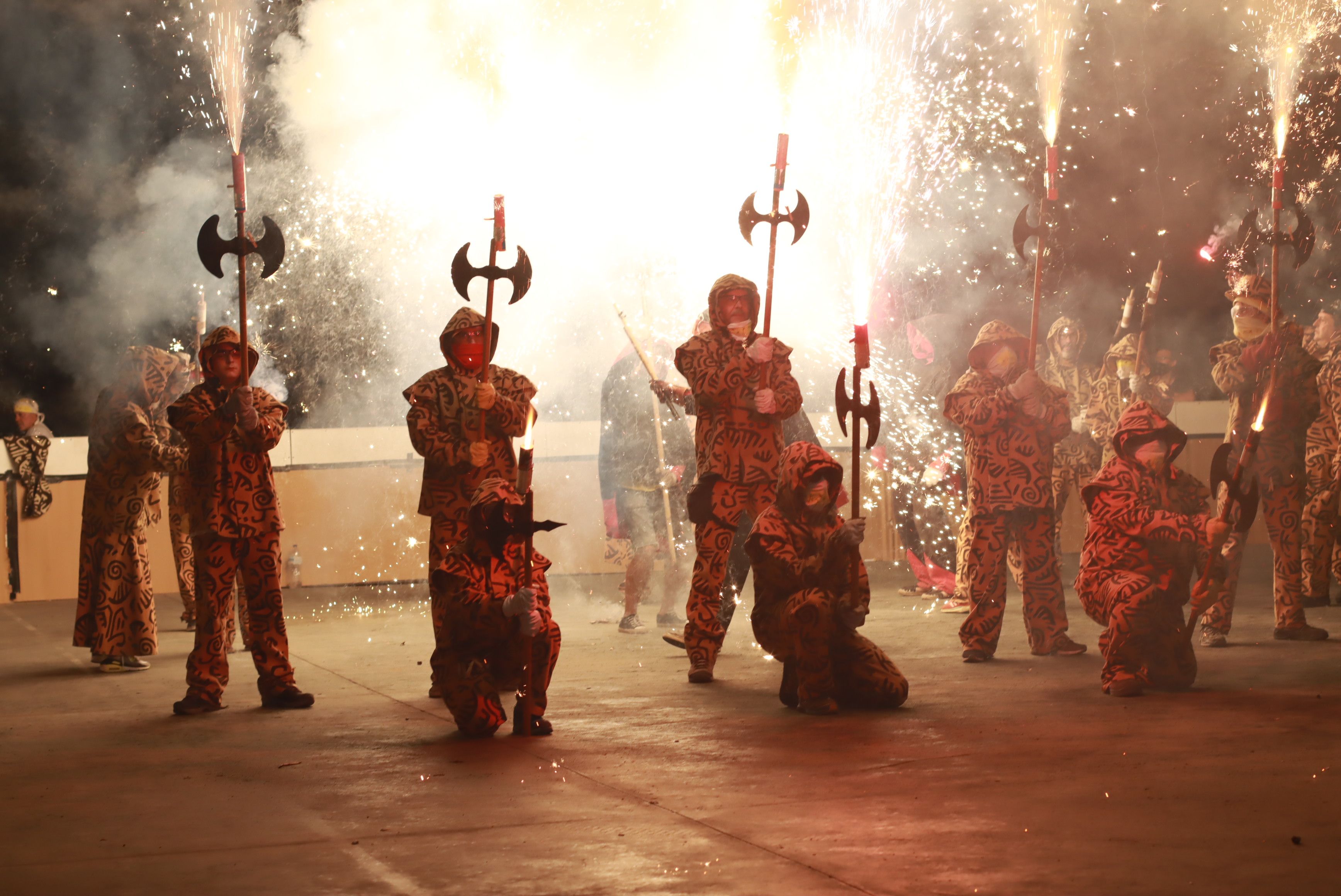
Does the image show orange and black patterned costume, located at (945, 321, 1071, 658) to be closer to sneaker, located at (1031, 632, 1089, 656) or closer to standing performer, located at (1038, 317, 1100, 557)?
sneaker, located at (1031, 632, 1089, 656)

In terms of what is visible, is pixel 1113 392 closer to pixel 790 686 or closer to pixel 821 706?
pixel 790 686

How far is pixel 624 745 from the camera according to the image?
17.4ft

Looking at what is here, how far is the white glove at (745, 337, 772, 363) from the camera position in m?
6.85

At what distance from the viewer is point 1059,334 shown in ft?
34.3

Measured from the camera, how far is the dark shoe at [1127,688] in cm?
603

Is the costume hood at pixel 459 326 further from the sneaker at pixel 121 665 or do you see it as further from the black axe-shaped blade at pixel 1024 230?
the black axe-shaped blade at pixel 1024 230

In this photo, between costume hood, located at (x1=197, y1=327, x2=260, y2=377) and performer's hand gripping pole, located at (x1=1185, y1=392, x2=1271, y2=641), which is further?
costume hood, located at (x1=197, y1=327, x2=260, y2=377)

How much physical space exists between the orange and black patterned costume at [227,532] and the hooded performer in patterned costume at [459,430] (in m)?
0.67

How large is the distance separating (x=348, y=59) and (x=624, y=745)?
1024cm

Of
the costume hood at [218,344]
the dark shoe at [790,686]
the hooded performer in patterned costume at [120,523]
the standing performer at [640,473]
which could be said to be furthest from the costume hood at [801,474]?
the hooded performer in patterned costume at [120,523]

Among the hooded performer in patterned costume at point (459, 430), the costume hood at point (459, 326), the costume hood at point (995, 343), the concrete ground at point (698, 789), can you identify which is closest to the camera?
the concrete ground at point (698, 789)

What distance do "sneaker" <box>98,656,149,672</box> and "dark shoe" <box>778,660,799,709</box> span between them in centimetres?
372

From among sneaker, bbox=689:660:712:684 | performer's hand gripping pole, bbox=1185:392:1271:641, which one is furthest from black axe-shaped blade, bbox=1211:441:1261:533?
sneaker, bbox=689:660:712:684

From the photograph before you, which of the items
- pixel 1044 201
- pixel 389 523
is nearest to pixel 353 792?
pixel 1044 201
